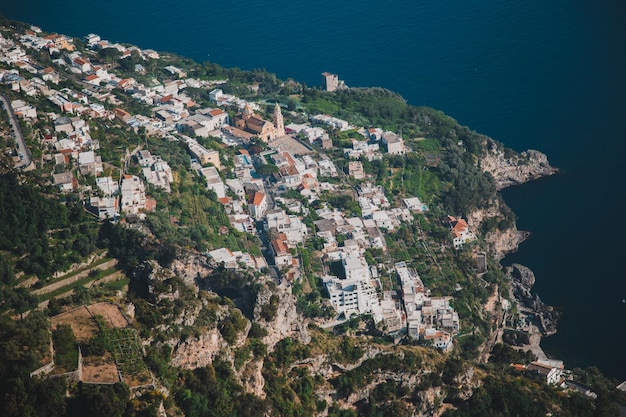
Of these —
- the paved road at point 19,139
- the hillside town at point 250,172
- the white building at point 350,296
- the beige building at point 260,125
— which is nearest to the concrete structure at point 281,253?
the hillside town at point 250,172

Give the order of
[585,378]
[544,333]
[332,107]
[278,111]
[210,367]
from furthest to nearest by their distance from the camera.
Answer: [332,107]
[278,111]
[544,333]
[585,378]
[210,367]

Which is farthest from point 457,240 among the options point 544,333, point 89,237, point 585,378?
point 89,237

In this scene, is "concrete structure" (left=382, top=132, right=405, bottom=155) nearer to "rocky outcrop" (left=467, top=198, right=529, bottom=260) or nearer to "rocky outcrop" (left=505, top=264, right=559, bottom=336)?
"rocky outcrop" (left=467, top=198, right=529, bottom=260)

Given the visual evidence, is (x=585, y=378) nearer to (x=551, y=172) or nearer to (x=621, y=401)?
(x=621, y=401)

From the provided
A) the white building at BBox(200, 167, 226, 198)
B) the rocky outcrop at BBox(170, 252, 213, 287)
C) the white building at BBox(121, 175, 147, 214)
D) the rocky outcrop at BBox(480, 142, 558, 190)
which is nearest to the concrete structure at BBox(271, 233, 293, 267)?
the white building at BBox(200, 167, 226, 198)

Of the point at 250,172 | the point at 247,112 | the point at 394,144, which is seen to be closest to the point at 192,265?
the point at 250,172

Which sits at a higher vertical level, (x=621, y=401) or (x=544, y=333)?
(x=544, y=333)

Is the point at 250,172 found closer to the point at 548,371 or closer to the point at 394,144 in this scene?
the point at 394,144
